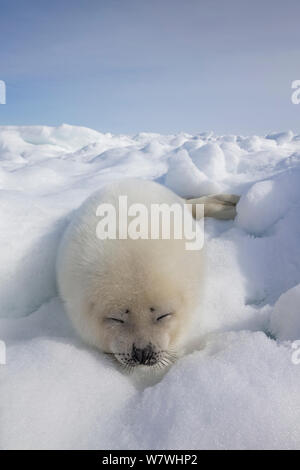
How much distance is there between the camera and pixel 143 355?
158cm

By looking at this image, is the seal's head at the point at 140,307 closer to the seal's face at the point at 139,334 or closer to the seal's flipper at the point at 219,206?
the seal's face at the point at 139,334

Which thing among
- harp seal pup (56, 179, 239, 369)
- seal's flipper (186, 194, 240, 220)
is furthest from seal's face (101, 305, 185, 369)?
seal's flipper (186, 194, 240, 220)

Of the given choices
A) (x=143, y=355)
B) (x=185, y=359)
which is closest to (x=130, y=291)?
(x=143, y=355)

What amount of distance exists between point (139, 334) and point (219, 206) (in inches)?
88.2

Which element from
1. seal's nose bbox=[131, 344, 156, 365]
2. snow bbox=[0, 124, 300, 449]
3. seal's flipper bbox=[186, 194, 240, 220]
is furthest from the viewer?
seal's flipper bbox=[186, 194, 240, 220]

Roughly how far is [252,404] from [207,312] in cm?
89

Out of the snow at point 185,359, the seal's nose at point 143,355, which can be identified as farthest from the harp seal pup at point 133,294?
the snow at point 185,359

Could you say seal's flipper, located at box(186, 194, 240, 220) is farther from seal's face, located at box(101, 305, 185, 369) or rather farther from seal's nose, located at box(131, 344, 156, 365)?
seal's nose, located at box(131, 344, 156, 365)

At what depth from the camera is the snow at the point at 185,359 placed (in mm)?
1169

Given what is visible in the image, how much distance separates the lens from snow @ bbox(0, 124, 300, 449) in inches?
46.0

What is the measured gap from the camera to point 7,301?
2.25 meters

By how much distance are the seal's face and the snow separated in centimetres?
10

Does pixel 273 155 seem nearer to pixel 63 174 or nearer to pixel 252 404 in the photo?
pixel 63 174

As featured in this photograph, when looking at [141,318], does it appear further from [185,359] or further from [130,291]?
[185,359]
